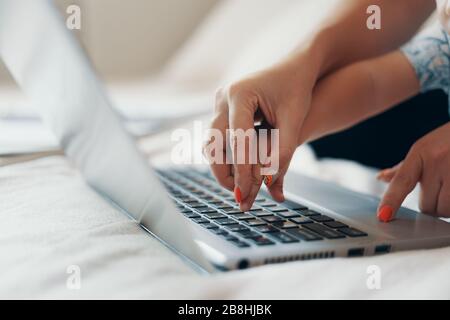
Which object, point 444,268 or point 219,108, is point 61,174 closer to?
point 219,108

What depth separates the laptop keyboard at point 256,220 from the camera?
1.43 ft

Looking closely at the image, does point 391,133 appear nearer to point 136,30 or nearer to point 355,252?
point 355,252

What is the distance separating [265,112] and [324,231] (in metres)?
0.14

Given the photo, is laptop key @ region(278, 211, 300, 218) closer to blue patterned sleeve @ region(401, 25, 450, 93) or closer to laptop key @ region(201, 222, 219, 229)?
laptop key @ region(201, 222, 219, 229)

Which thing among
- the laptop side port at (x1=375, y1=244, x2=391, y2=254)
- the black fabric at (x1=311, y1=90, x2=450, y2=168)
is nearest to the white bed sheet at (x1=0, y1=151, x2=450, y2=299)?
the laptop side port at (x1=375, y1=244, x2=391, y2=254)

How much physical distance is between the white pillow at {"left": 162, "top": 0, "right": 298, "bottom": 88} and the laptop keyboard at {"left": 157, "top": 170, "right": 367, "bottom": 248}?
1.01m

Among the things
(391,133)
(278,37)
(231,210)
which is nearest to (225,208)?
(231,210)

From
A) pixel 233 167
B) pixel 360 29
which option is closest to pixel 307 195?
pixel 233 167

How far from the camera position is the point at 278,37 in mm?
1431

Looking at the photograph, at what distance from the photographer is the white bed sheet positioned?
36cm

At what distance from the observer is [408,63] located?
0.75m

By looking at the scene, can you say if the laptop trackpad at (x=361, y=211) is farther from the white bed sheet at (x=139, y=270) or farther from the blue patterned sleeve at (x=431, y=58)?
the blue patterned sleeve at (x=431, y=58)

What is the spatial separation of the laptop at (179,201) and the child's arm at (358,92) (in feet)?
0.28
